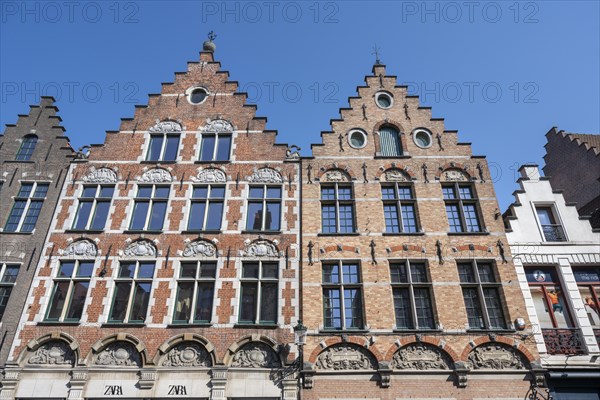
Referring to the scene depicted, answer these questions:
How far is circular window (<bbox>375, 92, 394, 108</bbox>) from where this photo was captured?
17234 millimetres

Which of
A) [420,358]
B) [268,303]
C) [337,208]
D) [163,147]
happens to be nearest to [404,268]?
[420,358]

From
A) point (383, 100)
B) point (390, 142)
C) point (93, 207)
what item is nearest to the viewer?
point (93, 207)

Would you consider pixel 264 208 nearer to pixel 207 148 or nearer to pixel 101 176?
pixel 207 148

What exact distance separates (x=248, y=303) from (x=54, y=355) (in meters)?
5.76

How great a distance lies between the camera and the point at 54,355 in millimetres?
12203

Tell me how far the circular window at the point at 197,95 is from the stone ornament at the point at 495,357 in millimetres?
13633

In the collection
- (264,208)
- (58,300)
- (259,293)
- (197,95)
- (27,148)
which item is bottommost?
(58,300)

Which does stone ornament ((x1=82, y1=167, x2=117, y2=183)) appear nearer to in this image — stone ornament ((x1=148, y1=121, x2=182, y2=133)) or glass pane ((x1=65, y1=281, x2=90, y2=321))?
stone ornament ((x1=148, y1=121, x2=182, y2=133))

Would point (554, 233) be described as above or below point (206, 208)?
below

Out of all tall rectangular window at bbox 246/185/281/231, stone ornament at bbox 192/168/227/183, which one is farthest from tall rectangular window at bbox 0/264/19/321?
tall rectangular window at bbox 246/185/281/231

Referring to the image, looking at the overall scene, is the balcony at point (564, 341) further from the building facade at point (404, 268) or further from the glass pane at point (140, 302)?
the glass pane at point (140, 302)

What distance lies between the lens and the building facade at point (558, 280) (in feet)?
38.7

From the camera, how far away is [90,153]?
16125mm

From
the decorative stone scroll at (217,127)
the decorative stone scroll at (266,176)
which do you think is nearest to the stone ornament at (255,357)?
the decorative stone scroll at (266,176)
